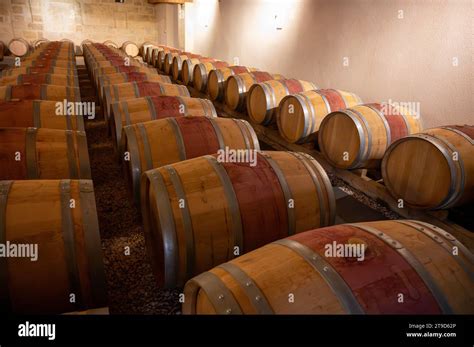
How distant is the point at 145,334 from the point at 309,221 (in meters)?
1.24

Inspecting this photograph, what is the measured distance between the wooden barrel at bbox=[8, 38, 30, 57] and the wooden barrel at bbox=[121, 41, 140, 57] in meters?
4.28

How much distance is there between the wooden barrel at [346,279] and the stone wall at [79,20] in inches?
755

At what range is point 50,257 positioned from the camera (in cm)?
146

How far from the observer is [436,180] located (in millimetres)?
2777

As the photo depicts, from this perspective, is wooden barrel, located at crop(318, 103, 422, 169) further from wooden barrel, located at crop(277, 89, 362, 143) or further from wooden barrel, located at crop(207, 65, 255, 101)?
wooden barrel, located at crop(207, 65, 255, 101)

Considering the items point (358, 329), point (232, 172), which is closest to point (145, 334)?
point (358, 329)

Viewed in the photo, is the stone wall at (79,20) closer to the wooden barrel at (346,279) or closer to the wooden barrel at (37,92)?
the wooden barrel at (37,92)

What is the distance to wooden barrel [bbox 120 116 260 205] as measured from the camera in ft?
8.25

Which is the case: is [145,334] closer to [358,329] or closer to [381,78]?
[358,329]

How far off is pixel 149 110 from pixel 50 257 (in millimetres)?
2188

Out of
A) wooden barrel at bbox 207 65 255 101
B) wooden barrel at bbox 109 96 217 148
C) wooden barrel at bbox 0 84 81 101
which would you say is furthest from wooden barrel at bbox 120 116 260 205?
wooden barrel at bbox 207 65 255 101

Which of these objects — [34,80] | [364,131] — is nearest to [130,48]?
[34,80]

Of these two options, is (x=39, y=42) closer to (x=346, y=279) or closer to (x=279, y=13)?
(x=279, y=13)

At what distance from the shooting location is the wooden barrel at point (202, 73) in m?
7.48
